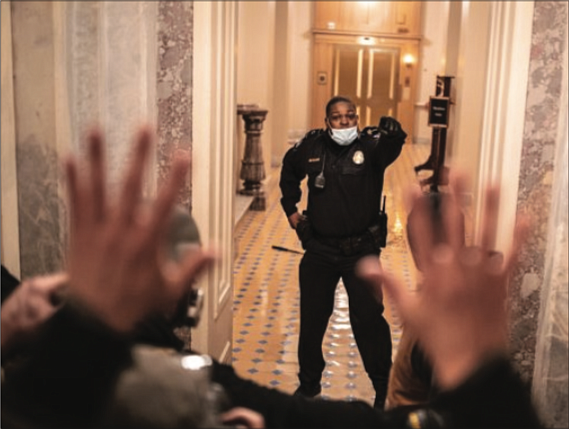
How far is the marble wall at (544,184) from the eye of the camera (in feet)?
11.3

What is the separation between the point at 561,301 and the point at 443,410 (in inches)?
100

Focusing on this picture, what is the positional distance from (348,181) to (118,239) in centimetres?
333

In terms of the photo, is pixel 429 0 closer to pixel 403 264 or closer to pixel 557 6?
pixel 403 264

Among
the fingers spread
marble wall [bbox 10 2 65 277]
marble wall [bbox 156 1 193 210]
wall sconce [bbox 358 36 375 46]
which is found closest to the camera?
the fingers spread

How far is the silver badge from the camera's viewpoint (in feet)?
14.0

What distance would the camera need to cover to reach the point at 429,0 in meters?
17.0

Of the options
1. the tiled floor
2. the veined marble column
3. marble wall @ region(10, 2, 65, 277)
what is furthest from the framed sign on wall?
marble wall @ region(10, 2, 65, 277)

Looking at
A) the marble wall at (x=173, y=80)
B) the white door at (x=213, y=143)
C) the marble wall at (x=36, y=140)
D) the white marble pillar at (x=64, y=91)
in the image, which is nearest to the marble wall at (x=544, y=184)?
the white door at (x=213, y=143)

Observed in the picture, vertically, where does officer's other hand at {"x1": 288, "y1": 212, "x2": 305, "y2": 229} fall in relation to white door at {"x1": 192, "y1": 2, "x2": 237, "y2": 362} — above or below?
below

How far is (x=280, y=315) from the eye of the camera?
584 cm

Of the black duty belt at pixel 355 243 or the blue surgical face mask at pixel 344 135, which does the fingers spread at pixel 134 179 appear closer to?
the black duty belt at pixel 355 243

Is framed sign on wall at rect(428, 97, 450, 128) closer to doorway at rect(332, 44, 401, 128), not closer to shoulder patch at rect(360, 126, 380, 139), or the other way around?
shoulder patch at rect(360, 126, 380, 139)

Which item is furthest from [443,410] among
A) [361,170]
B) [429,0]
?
[429,0]

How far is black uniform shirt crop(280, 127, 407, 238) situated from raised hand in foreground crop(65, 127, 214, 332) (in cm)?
324
